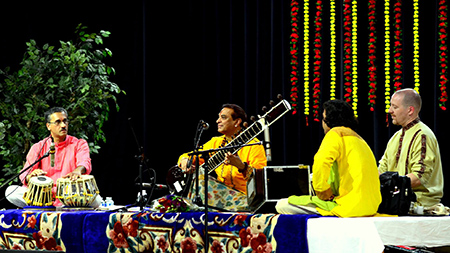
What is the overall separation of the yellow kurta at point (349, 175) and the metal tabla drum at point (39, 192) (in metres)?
2.24

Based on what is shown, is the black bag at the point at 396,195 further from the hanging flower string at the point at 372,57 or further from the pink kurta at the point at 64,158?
the pink kurta at the point at 64,158

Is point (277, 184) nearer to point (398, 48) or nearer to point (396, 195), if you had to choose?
point (396, 195)

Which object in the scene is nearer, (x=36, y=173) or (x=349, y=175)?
(x=349, y=175)

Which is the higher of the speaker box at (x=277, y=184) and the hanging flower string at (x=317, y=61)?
the hanging flower string at (x=317, y=61)

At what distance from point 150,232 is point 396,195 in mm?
1548

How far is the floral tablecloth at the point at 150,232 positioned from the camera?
348 cm

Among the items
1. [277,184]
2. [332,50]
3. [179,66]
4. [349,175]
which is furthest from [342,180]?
[179,66]

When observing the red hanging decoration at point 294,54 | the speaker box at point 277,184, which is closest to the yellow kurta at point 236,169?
the speaker box at point 277,184

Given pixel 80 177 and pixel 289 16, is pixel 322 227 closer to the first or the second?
pixel 80 177

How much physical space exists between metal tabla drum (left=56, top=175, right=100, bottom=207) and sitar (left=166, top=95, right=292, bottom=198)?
622 millimetres

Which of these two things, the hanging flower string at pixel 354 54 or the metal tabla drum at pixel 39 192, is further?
the hanging flower string at pixel 354 54

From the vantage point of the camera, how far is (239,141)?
15.5 feet

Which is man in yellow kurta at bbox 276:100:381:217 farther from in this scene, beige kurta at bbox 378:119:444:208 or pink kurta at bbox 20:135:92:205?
pink kurta at bbox 20:135:92:205

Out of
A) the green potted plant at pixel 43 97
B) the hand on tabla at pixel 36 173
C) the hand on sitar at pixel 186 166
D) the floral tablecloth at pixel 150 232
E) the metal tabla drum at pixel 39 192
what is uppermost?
the green potted plant at pixel 43 97
